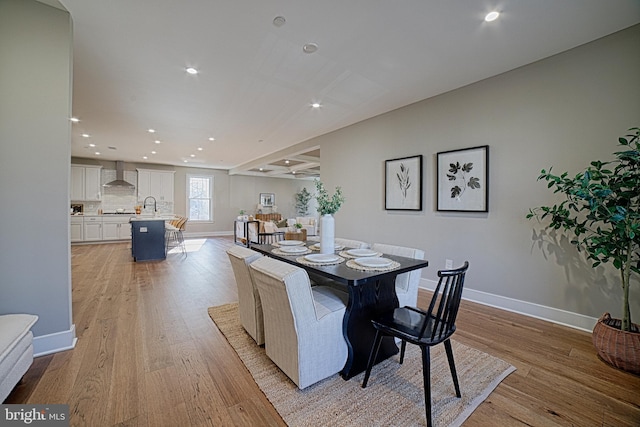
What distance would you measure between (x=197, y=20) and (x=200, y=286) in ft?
10.9

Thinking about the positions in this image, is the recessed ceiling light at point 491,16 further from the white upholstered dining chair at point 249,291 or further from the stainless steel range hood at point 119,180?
the stainless steel range hood at point 119,180

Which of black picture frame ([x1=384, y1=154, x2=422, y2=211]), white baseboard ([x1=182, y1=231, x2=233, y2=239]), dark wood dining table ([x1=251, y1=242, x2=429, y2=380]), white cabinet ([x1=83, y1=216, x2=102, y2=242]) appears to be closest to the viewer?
Answer: dark wood dining table ([x1=251, y1=242, x2=429, y2=380])

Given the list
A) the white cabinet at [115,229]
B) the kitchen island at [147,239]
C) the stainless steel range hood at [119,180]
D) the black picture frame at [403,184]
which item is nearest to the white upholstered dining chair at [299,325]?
the black picture frame at [403,184]

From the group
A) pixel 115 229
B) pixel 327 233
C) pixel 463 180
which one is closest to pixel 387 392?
pixel 327 233

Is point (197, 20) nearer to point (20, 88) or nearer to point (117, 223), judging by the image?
point (20, 88)

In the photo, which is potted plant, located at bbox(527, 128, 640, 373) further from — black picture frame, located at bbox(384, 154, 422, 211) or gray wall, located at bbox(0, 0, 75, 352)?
gray wall, located at bbox(0, 0, 75, 352)

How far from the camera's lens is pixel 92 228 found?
7906 mm

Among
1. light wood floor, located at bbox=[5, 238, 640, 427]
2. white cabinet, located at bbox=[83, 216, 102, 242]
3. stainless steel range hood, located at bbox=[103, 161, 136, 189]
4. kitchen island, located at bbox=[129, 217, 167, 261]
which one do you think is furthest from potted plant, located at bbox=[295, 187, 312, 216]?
light wood floor, located at bbox=[5, 238, 640, 427]

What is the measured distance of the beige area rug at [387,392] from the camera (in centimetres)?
148

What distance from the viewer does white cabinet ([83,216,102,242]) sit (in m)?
7.80

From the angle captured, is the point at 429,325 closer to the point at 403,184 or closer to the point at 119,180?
the point at 403,184

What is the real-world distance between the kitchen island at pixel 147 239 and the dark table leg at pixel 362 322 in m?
5.51

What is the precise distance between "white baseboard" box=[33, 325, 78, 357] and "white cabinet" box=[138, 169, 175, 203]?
8.07 m

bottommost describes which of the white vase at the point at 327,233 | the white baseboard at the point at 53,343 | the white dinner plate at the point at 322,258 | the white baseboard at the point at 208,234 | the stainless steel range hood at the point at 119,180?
the white baseboard at the point at 53,343
